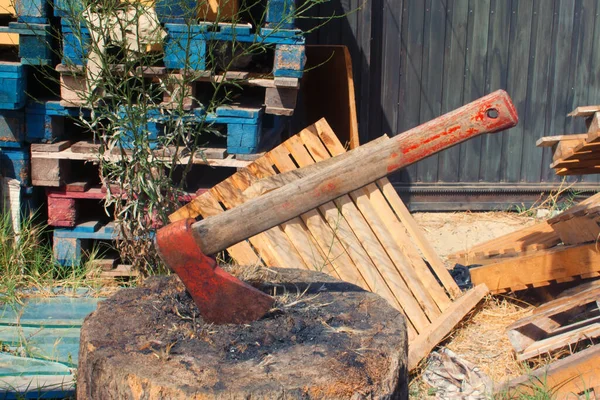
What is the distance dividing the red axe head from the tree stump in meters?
0.05

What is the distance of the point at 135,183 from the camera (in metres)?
4.11

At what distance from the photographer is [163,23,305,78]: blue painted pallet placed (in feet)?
14.1

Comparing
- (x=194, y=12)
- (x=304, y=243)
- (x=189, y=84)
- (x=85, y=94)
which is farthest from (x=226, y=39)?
(x=304, y=243)

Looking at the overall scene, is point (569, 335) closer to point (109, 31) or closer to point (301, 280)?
point (301, 280)

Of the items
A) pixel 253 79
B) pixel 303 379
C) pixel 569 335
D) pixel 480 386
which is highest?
pixel 253 79

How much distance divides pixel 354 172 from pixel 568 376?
5.19 ft

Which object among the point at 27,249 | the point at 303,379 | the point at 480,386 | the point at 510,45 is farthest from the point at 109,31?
the point at 510,45

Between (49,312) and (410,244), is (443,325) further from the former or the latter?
(49,312)

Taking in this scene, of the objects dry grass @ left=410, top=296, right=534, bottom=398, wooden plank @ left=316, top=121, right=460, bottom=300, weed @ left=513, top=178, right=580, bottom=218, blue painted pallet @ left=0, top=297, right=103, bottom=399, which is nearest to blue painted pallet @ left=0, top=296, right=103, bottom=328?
blue painted pallet @ left=0, top=297, right=103, bottom=399

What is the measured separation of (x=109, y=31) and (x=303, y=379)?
2348 millimetres

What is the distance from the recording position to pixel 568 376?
3.53m

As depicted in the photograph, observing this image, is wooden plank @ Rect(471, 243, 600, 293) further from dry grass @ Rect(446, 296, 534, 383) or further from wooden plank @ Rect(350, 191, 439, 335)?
wooden plank @ Rect(350, 191, 439, 335)

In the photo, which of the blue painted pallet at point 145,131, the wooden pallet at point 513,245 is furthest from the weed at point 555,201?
the blue painted pallet at point 145,131

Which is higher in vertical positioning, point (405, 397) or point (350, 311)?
point (350, 311)
